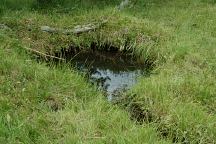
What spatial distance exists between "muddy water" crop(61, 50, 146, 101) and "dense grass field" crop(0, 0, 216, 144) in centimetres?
31

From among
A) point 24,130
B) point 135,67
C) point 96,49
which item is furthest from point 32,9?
point 24,130

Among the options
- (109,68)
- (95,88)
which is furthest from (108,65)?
(95,88)

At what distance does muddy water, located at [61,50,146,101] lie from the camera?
11.7m

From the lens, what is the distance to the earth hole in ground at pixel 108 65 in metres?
11.8

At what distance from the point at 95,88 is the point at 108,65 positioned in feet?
8.83

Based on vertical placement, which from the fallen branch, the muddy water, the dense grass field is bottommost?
the muddy water

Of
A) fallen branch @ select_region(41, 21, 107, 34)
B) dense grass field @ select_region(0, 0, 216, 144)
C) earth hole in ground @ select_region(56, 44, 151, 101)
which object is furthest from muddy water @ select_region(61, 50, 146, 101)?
fallen branch @ select_region(41, 21, 107, 34)

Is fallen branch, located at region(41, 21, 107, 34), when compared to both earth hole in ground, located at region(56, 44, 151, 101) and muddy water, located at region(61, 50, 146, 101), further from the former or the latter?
muddy water, located at region(61, 50, 146, 101)

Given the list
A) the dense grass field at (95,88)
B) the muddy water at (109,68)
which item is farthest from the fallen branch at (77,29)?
the muddy water at (109,68)

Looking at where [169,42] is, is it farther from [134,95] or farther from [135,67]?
[134,95]

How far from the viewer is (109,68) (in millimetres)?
12992

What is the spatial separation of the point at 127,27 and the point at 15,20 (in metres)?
3.30

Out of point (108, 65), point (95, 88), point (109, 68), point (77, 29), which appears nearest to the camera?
point (95, 88)

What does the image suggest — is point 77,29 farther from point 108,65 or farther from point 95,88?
point 95,88
